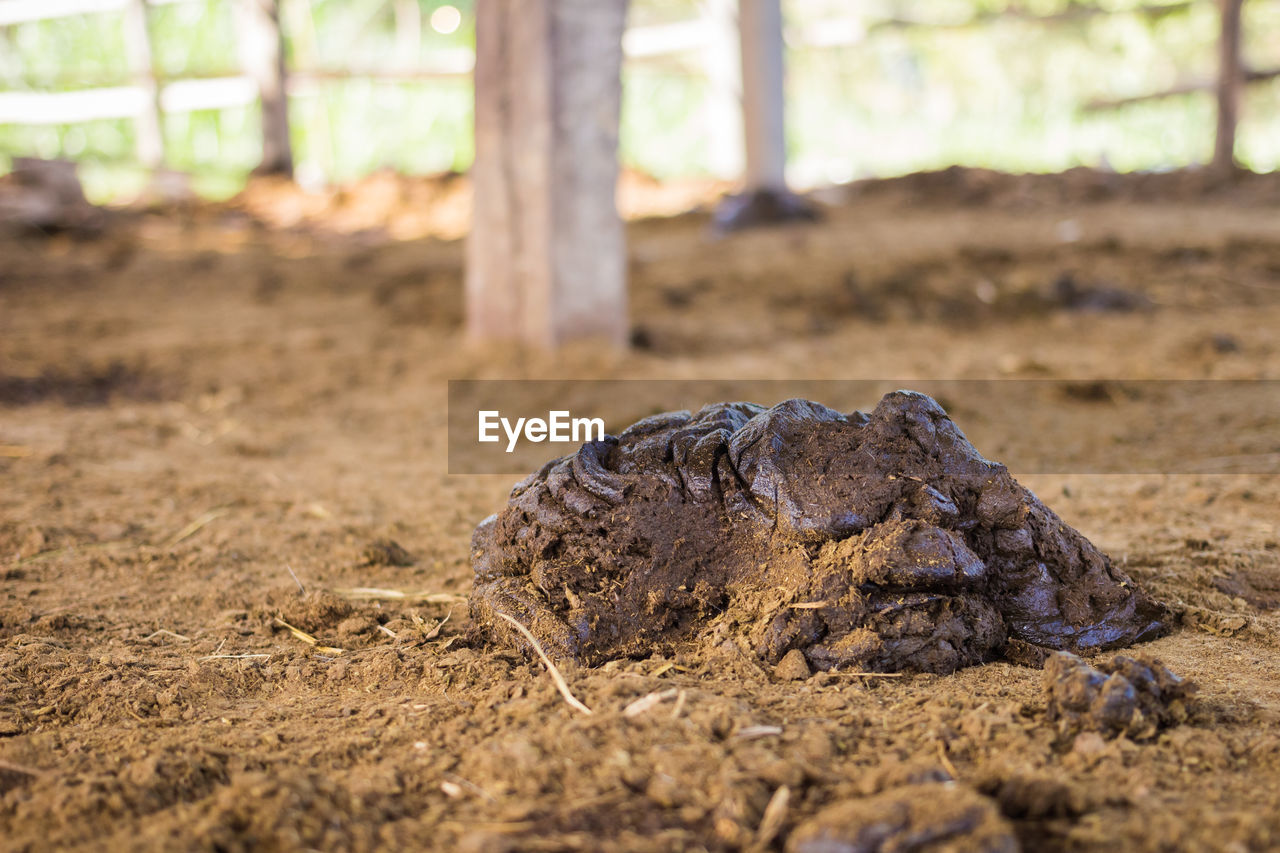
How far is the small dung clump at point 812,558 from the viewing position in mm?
2062

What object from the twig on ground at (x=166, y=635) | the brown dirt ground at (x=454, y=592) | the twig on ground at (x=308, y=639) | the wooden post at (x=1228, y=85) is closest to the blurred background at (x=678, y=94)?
the wooden post at (x=1228, y=85)

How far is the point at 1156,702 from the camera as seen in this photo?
1797 millimetres

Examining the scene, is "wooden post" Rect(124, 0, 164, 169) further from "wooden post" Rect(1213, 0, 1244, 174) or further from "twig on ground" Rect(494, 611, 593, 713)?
"twig on ground" Rect(494, 611, 593, 713)

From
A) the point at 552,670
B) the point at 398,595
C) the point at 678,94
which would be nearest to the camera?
the point at 552,670

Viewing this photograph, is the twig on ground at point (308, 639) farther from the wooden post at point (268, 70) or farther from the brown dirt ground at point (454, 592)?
the wooden post at point (268, 70)

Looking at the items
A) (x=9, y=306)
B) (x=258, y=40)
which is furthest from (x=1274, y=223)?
(x=258, y=40)

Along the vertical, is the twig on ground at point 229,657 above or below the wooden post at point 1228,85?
below

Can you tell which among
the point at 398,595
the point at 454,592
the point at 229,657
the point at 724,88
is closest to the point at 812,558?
the point at 454,592

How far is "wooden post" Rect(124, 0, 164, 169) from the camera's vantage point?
12.4m

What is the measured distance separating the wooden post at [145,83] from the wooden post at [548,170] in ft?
28.7

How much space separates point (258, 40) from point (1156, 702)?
495 inches

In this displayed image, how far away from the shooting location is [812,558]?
2150mm

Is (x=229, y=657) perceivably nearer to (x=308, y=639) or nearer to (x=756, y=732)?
(x=308, y=639)

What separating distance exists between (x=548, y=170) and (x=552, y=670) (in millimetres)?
3763
